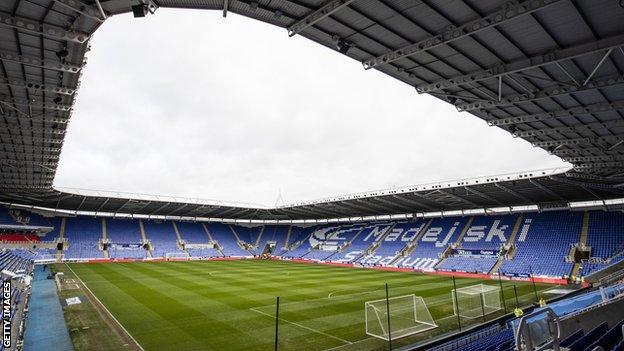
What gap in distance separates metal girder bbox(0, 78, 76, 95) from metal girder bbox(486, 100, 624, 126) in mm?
20655

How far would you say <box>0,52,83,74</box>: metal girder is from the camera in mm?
12834

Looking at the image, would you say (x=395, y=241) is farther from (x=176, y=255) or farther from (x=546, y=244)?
(x=176, y=255)

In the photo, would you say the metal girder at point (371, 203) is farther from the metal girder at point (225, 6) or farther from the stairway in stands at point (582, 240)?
the metal girder at point (225, 6)

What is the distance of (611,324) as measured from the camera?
12.4 metres

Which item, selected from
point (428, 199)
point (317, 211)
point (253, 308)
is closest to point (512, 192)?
point (428, 199)

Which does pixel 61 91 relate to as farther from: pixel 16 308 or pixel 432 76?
pixel 432 76

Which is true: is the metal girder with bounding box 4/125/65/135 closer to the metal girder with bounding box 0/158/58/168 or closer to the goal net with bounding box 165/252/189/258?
the metal girder with bounding box 0/158/58/168

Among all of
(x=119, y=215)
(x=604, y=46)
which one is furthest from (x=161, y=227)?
(x=604, y=46)

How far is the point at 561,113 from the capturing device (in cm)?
1633

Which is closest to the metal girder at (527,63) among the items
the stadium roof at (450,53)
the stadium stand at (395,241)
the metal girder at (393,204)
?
the stadium roof at (450,53)

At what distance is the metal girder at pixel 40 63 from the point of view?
1283 cm

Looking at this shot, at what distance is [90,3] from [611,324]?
68.2 feet

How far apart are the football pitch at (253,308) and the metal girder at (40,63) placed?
37.7ft
